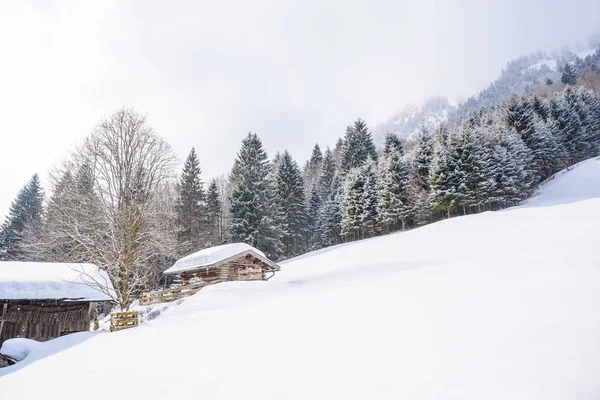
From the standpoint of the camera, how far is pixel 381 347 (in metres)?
5.34

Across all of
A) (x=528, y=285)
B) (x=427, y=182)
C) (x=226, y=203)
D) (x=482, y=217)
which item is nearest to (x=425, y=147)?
(x=427, y=182)

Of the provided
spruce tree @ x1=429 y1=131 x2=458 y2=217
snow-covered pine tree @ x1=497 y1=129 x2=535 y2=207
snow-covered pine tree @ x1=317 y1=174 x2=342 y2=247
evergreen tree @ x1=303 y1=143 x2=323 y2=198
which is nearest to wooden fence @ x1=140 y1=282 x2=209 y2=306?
spruce tree @ x1=429 y1=131 x2=458 y2=217

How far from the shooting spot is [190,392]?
5352 mm

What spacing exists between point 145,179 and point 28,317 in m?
11.2

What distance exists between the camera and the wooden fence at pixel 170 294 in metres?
21.2

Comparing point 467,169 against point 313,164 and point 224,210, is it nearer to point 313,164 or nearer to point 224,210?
point 224,210

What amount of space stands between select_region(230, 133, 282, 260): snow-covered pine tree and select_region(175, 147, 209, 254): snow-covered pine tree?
11.7ft

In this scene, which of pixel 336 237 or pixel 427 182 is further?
pixel 336 237

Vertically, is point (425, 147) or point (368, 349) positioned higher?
point (425, 147)

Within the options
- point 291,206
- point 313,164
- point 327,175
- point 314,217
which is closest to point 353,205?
point 291,206

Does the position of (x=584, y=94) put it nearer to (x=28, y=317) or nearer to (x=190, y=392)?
(x=190, y=392)

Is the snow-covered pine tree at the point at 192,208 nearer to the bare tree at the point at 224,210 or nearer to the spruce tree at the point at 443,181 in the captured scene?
the bare tree at the point at 224,210

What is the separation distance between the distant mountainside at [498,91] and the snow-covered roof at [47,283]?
12508 cm

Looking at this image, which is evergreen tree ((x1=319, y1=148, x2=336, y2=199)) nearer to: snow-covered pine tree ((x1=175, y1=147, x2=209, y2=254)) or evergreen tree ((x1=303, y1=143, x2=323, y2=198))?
evergreen tree ((x1=303, y1=143, x2=323, y2=198))
